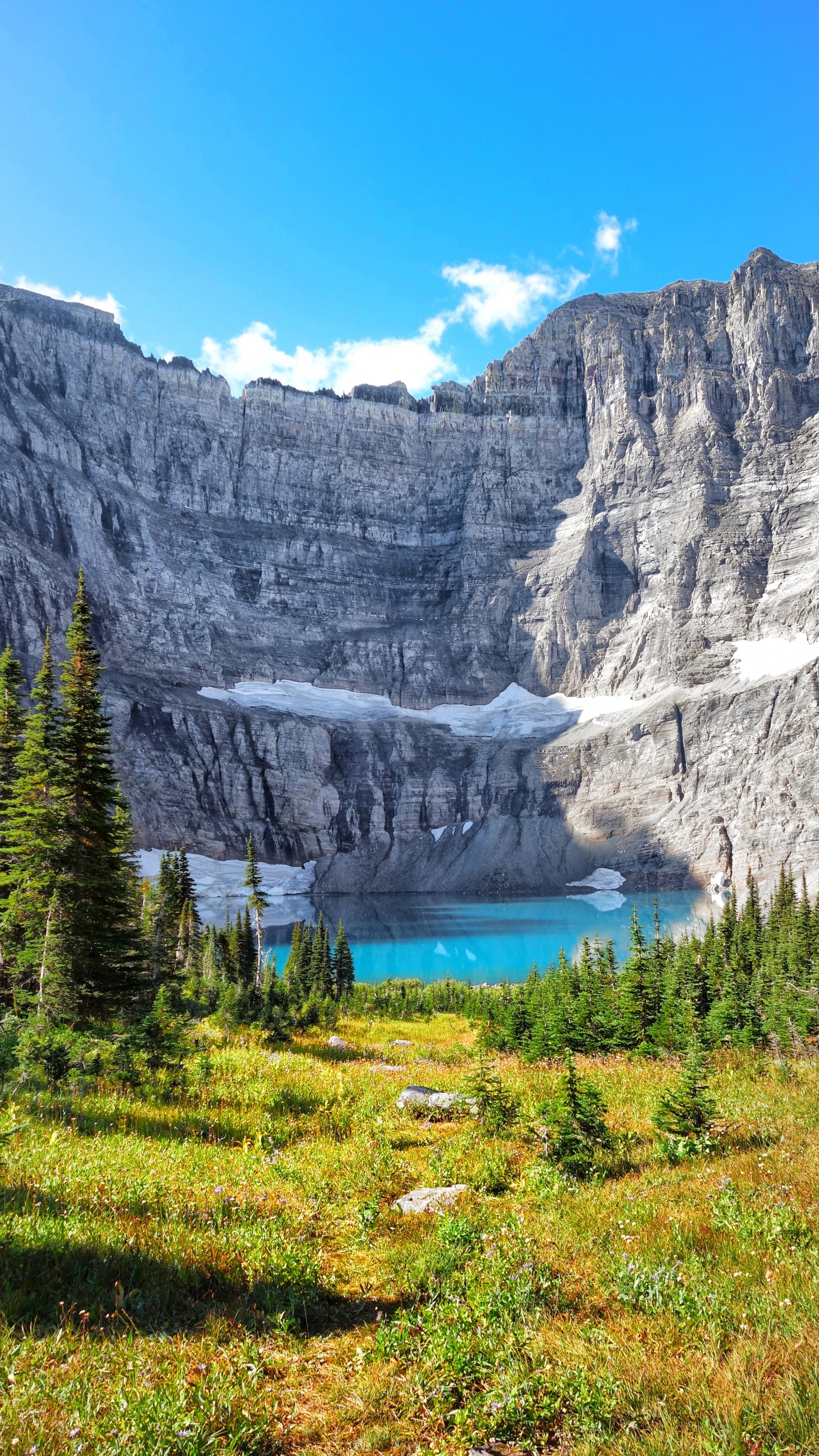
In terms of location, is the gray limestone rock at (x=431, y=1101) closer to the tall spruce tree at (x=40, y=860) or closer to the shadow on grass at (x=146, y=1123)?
the shadow on grass at (x=146, y=1123)

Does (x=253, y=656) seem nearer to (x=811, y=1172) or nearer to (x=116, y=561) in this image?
(x=116, y=561)

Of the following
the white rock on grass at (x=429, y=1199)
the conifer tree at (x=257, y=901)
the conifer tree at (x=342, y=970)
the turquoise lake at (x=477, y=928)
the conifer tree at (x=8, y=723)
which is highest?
the conifer tree at (x=8, y=723)

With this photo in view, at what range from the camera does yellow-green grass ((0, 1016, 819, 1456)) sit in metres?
3.33

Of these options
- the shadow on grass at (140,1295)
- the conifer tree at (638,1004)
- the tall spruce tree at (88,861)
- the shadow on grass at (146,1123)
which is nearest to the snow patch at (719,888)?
the conifer tree at (638,1004)

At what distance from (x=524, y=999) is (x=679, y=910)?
78316mm

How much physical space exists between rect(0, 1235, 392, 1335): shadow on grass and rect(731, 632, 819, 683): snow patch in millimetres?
123925

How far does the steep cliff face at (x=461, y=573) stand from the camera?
117 m

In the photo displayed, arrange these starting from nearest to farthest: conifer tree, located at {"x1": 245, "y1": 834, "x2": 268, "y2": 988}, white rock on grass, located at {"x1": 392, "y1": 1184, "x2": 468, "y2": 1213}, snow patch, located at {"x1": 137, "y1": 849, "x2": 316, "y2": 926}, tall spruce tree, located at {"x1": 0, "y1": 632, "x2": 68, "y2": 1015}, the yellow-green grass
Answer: the yellow-green grass
white rock on grass, located at {"x1": 392, "y1": 1184, "x2": 468, "y2": 1213}
tall spruce tree, located at {"x1": 0, "y1": 632, "x2": 68, "y2": 1015}
conifer tree, located at {"x1": 245, "y1": 834, "x2": 268, "y2": 988}
snow patch, located at {"x1": 137, "y1": 849, "x2": 316, "y2": 926}

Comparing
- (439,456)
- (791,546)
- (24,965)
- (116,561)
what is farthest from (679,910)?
(439,456)

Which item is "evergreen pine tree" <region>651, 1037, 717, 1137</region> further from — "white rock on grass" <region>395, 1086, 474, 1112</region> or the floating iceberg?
the floating iceberg

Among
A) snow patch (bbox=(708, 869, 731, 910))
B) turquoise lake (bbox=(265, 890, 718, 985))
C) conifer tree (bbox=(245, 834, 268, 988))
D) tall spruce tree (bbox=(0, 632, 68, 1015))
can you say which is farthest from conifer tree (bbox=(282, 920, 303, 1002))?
snow patch (bbox=(708, 869, 731, 910))

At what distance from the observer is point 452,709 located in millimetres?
155125

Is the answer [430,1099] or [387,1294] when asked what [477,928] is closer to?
[430,1099]

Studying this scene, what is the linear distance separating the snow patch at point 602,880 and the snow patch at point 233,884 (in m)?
41.6
